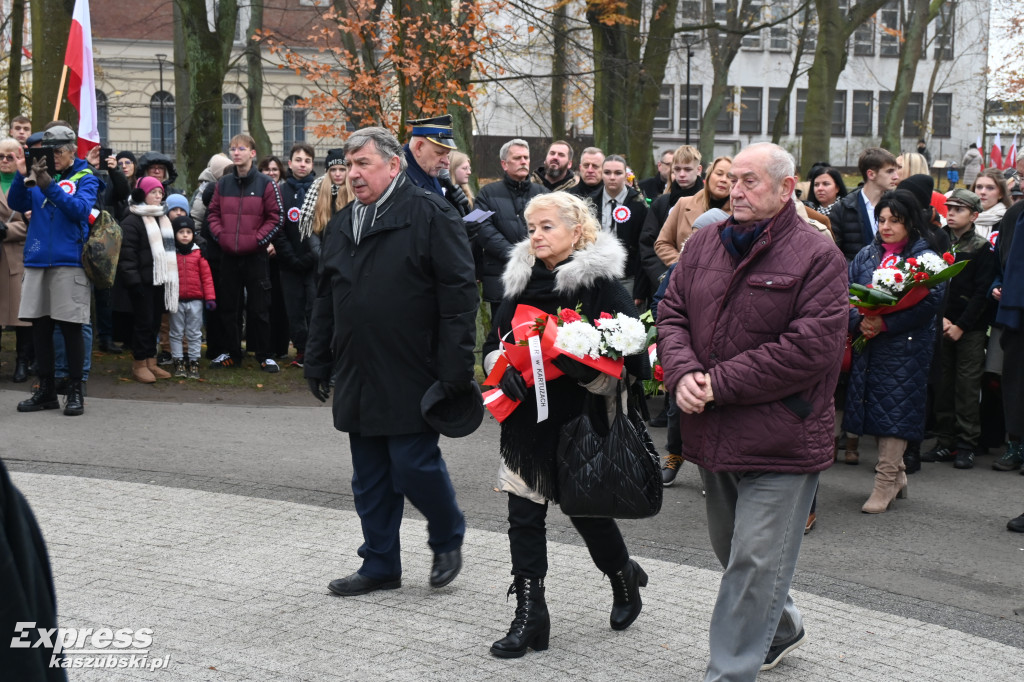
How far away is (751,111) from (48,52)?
5794 cm

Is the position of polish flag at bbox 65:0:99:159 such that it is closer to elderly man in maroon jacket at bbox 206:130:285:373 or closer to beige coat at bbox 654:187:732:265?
elderly man in maroon jacket at bbox 206:130:285:373

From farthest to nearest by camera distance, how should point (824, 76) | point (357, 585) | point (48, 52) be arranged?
point (824, 76)
point (48, 52)
point (357, 585)

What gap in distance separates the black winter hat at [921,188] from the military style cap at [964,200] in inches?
41.3

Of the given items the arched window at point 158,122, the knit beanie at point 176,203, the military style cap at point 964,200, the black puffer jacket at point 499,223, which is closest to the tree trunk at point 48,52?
the knit beanie at point 176,203

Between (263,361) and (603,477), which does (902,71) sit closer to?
(263,361)

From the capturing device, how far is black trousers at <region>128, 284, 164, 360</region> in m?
11.0

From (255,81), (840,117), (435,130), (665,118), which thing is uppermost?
(840,117)

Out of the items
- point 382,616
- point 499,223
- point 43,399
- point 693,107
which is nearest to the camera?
point 382,616

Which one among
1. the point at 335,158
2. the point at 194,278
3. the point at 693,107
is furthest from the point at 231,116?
the point at 335,158

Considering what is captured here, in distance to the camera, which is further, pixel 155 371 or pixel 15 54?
pixel 15 54

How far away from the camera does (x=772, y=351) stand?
13.9 feet

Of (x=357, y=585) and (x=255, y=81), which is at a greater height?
(x=255, y=81)

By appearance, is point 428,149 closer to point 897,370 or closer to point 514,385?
point 514,385

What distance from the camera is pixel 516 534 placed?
197 inches
